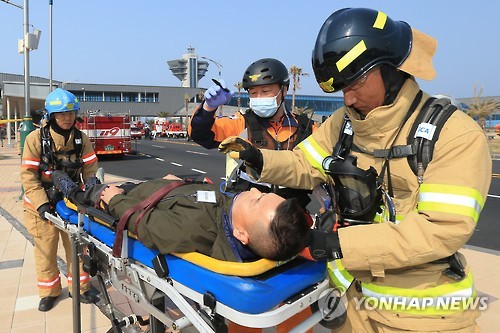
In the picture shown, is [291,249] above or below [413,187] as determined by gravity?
below

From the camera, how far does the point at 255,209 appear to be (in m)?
1.95

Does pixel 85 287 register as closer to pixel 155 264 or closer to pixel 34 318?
pixel 34 318

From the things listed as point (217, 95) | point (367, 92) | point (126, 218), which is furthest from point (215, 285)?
point (217, 95)

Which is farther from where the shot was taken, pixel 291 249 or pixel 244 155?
pixel 244 155

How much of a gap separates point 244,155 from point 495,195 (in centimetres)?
896

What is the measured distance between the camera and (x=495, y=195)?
29.0 feet

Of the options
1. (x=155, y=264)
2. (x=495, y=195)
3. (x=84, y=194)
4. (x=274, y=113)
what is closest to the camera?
(x=155, y=264)

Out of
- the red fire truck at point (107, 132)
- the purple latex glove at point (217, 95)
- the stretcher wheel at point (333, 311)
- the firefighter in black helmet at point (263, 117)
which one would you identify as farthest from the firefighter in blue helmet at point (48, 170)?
the red fire truck at point (107, 132)

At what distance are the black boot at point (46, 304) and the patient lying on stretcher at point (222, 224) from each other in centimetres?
187

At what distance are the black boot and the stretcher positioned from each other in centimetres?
173

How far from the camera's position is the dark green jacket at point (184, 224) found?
1.95m

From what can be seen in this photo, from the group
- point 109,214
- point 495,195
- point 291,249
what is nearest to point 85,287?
point 109,214

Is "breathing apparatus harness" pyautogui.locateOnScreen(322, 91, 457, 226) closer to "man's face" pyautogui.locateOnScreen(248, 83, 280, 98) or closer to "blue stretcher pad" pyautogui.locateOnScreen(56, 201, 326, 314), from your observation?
"blue stretcher pad" pyautogui.locateOnScreen(56, 201, 326, 314)

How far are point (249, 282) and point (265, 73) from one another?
6.31 ft
